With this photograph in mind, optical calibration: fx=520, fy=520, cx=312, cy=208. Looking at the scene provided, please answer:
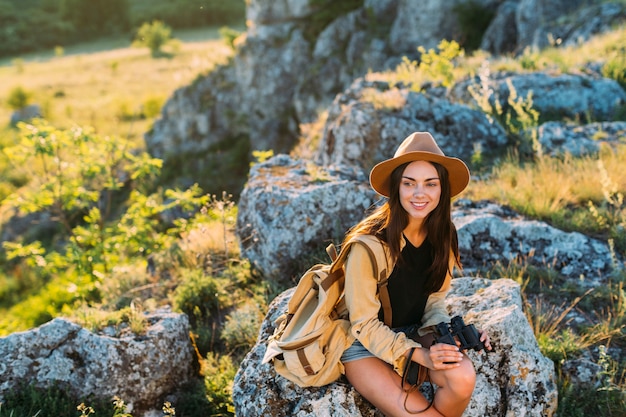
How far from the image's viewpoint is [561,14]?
18.4 meters

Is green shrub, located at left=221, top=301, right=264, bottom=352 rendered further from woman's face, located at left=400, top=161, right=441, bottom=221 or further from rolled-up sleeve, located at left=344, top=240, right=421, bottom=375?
woman's face, located at left=400, top=161, right=441, bottom=221

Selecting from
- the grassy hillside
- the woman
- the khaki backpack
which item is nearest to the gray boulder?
the grassy hillside

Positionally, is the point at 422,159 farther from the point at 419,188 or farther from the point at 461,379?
the point at 461,379

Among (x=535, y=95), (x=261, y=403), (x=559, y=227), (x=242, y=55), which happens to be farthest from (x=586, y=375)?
(x=242, y=55)

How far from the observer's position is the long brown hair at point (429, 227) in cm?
353

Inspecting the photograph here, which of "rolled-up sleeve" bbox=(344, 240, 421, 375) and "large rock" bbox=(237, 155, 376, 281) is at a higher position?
"rolled-up sleeve" bbox=(344, 240, 421, 375)

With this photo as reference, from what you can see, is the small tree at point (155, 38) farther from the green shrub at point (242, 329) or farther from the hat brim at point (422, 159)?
the hat brim at point (422, 159)

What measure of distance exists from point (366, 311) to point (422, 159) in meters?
1.07

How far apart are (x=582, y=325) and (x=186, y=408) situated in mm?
3747

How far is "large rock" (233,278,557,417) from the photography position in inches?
140

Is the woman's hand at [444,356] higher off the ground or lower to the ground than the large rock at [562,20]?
lower

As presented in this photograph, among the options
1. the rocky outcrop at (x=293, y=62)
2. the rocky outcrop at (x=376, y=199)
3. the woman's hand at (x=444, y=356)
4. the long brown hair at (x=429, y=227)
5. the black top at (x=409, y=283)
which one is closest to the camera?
the woman's hand at (x=444, y=356)

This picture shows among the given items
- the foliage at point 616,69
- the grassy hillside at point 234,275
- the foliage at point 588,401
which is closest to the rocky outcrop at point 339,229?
the grassy hillside at point 234,275

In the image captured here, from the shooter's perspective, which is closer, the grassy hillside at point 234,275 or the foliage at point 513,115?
the grassy hillside at point 234,275
